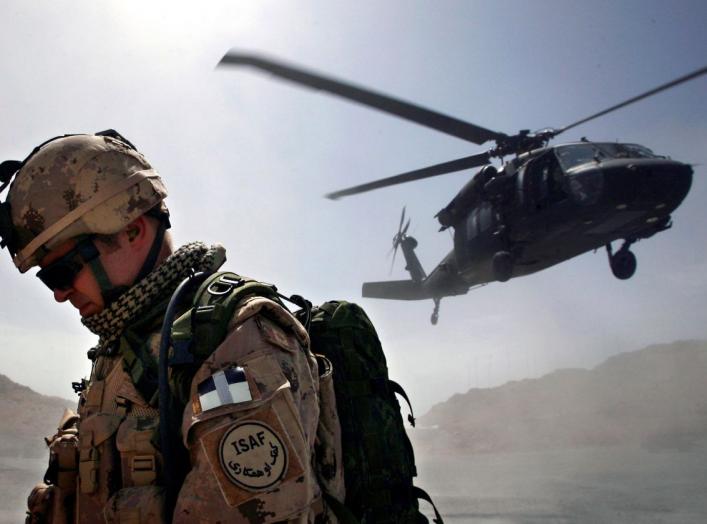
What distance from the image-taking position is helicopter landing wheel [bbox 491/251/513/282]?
11.0 meters

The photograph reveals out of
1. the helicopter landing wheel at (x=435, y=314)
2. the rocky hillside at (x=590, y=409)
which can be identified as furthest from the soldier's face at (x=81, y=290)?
the rocky hillside at (x=590, y=409)

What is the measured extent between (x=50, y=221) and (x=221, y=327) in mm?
863

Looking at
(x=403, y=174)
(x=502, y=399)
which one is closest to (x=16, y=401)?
(x=403, y=174)

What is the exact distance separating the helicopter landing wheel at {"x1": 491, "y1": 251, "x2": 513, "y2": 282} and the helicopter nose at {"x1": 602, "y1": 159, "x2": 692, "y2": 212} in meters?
2.23

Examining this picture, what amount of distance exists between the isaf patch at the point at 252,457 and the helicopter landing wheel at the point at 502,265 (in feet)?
33.8

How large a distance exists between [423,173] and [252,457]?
10.2m

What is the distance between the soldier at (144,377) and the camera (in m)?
1.22

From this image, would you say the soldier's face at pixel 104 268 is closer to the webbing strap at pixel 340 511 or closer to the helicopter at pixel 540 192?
the webbing strap at pixel 340 511

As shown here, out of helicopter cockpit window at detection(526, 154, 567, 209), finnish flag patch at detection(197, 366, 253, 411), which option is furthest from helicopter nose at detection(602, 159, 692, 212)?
finnish flag patch at detection(197, 366, 253, 411)

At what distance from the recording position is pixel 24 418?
91.5 ft

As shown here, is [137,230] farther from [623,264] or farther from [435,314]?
[435,314]

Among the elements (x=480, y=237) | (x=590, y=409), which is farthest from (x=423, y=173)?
(x=590, y=409)

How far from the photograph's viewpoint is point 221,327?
4.49 feet

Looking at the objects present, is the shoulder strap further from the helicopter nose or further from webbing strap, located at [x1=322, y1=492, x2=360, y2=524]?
the helicopter nose
